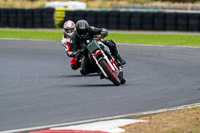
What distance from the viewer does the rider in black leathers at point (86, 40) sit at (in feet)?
34.6

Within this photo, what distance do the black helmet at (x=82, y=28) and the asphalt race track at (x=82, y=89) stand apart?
3.32 feet

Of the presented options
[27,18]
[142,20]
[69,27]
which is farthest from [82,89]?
[27,18]

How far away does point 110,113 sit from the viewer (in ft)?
23.0

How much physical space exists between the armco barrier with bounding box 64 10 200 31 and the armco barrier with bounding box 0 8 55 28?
1262mm

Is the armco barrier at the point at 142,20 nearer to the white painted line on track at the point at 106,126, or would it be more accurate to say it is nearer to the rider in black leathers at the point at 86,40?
the rider in black leathers at the point at 86,40

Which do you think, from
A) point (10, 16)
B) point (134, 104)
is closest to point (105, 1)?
point (10, 16)

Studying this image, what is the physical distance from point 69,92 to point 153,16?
1891 cm

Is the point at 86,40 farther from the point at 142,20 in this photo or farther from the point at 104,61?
the point at 142,20

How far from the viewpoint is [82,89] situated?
938 cm

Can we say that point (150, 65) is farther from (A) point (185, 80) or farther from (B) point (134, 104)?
(B) point (134, 104)

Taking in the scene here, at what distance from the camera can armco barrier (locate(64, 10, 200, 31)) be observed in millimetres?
26828

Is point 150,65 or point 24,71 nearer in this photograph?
point 24,71

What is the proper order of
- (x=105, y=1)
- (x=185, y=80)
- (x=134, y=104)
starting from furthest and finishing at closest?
(x=105, y=1) → (x=185, y=80) → (x=134, y=104)

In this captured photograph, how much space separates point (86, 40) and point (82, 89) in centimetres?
187
